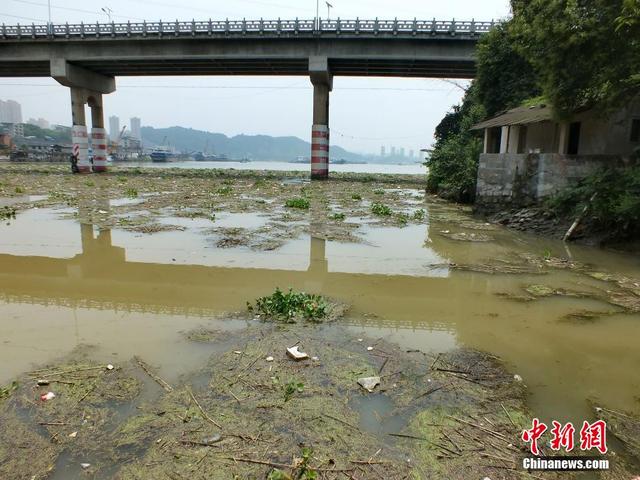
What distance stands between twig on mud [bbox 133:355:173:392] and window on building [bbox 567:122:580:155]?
17.3 m

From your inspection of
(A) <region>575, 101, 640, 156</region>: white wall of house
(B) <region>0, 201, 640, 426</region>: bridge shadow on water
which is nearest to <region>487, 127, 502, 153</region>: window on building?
(A) <region>575, 101, 640, 156</region>: white wall of house

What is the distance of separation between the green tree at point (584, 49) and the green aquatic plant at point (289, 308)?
28.4ft

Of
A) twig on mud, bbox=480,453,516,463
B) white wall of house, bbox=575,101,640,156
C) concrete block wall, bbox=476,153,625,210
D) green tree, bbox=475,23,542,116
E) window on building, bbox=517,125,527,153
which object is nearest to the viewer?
twig on mud, bbox=480,453,516,463

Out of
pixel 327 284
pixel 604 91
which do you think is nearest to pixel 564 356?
pixel 327 284

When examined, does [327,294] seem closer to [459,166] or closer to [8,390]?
[8,390]

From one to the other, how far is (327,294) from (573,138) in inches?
594

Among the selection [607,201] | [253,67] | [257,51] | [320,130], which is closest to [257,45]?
[257,51]

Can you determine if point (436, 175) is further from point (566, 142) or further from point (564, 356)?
point (564, 356)

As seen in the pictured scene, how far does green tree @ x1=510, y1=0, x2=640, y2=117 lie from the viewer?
30.1 ft

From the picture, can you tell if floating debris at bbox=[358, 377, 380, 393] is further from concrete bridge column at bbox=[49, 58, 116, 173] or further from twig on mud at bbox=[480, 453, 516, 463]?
concrete bridge column at bbox=[49, 58, 116, 173]

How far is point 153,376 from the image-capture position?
138 inches

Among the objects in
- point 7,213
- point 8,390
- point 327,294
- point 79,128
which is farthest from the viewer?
point 79,128

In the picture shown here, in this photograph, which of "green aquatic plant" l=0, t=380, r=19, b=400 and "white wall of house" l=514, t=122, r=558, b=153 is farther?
"white wall of house" l=514, t=122, r=558, b=153

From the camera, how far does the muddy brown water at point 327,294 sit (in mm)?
3895
